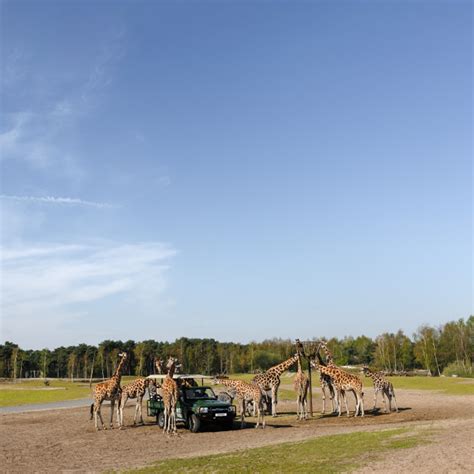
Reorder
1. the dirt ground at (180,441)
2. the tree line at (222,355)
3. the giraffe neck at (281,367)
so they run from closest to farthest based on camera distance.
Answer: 1. the dirt ground at (180,441)
2. the giraffe neck at (281,367)
3. the tree line at (222,355)

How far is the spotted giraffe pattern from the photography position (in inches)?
1046

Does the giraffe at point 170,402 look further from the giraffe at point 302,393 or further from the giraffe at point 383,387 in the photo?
the giraffe at point 383,387

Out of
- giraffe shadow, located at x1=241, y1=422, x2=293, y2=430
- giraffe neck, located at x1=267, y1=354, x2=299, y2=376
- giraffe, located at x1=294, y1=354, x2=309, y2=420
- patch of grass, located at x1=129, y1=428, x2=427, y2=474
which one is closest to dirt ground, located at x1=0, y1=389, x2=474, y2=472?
giraffe shadow, located at x1=241, y1=422, x2=293, y2=430

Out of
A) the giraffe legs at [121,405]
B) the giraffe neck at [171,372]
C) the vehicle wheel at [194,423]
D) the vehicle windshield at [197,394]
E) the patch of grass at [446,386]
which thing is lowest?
the patch of grass at [446,386]

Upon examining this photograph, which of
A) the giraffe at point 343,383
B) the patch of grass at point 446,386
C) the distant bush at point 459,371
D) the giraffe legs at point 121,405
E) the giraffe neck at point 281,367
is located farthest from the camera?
the distant bush at point 459,371

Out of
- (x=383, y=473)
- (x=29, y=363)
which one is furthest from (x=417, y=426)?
(x=29, y=363)

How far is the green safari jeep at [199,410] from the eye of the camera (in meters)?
22.7

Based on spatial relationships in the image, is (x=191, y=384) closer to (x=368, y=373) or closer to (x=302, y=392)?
(x=302, y=392)

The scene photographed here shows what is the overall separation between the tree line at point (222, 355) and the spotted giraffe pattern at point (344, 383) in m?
83.5

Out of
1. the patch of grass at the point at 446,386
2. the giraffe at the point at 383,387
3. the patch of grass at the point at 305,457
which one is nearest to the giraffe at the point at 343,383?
the giraffe at the point at 383,387

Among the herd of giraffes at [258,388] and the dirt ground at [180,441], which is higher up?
the herd of giraffes at [258,388]

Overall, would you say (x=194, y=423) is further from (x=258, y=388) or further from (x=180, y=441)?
(x=258, y=388)

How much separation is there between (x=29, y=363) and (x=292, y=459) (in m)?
148

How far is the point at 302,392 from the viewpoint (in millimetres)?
27156
